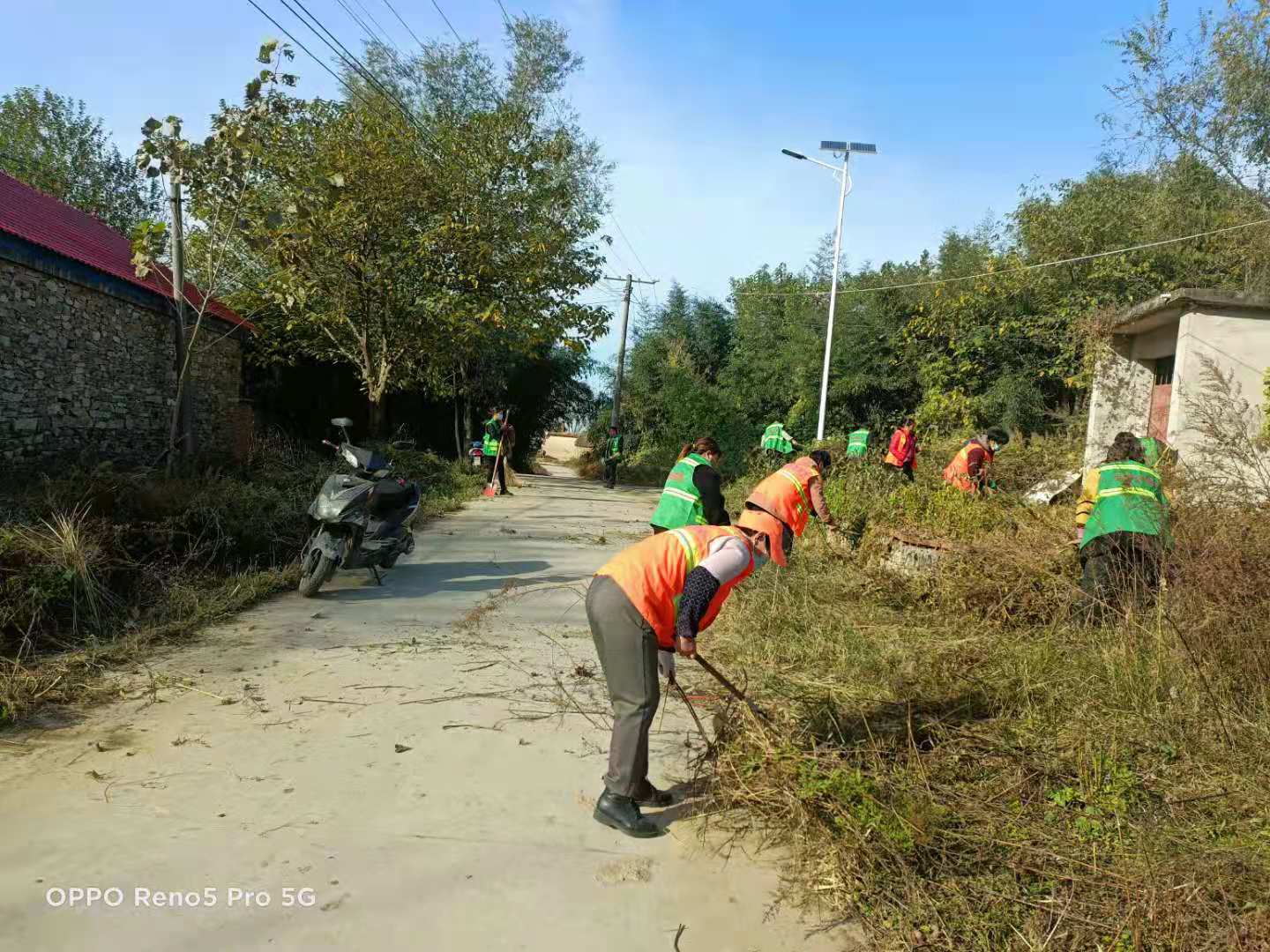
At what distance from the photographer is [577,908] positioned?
109 inches

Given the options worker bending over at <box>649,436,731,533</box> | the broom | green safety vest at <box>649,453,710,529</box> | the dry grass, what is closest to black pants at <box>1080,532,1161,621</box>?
the dry grass

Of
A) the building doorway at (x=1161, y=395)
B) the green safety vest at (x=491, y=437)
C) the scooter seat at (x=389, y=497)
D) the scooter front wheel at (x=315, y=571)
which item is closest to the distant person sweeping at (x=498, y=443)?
the green safety vest at (x=491, y=437)

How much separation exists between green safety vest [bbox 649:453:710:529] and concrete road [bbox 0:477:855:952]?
1.61 m

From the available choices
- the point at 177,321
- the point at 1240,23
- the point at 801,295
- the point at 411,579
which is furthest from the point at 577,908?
the point at 801,295

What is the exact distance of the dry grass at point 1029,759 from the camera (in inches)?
106

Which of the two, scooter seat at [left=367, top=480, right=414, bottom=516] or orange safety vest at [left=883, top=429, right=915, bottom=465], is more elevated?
orange safety vest at [left=883, top=429, right=915, bottom=465]

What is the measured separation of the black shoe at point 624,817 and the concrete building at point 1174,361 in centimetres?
714

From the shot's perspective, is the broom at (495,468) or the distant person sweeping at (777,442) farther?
the distant person sweeping at (777,442)

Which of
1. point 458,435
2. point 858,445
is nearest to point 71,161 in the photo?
point 458,435

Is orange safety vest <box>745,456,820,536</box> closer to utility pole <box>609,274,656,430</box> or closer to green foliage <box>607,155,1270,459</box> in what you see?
green foliage <box>607,155,1270,459</box>

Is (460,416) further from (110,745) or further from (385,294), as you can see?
(110,745)

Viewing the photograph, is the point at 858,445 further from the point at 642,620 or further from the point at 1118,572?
the point at 642,620

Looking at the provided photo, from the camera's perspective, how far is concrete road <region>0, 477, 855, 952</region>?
8.58 ft

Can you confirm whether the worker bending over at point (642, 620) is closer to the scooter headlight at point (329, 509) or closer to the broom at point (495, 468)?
the scooter headlight at point (329, 509)
